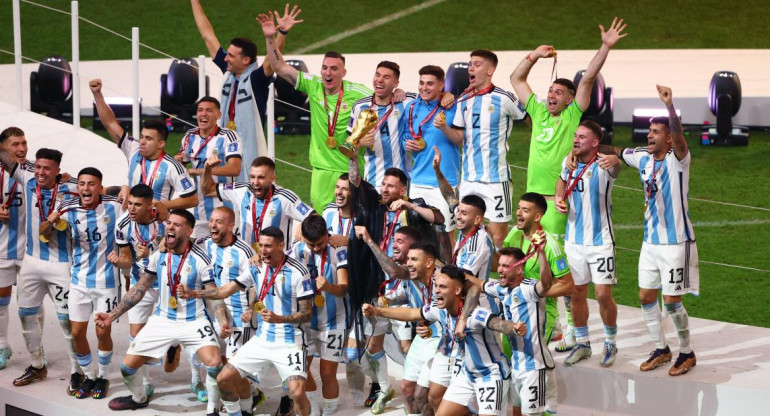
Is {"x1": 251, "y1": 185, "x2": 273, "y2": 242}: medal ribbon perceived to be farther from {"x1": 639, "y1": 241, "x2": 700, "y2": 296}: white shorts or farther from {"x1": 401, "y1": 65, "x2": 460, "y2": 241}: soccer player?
{"x1": 639, "y1": 241, "x2": 700, "y2": 296}: white shorts

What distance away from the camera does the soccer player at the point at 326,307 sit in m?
7.87

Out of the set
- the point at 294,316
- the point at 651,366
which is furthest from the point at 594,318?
the point at 294,316

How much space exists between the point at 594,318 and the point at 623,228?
2456 millimetres

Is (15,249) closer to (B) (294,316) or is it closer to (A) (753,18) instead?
(B) (294,316)

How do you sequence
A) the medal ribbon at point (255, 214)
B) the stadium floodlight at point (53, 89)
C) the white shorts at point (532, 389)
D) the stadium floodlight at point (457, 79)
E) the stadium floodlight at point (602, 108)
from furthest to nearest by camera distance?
the stadium floodlight at point (53, 89), the stadium floodlight at point (457, 79), the stadium floodlight at point (602, 108), the medal ribbon at point (255, 214), the white shorts at point (532, 389)

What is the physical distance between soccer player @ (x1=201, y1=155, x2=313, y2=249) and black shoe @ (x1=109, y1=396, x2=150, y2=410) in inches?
49.8

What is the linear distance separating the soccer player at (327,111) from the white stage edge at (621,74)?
613 cm

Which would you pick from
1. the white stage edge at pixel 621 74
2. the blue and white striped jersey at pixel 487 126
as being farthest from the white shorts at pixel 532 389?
the white stage edge at pixel 621 74

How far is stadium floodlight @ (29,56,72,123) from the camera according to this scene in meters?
13.9

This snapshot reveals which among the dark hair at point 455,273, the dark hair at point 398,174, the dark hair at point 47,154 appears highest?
the dark hair at point 47,154

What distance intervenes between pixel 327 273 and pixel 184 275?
89cm

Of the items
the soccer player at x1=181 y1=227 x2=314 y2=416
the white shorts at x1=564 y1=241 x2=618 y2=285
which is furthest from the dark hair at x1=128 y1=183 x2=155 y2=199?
the white shorts at x1=564 y1=241 x2=618 y2=285

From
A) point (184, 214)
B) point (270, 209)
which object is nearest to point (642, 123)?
point (270, 209)

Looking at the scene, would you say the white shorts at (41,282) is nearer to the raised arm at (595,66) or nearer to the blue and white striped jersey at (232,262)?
the blue and white striped jersey at (232,262)
